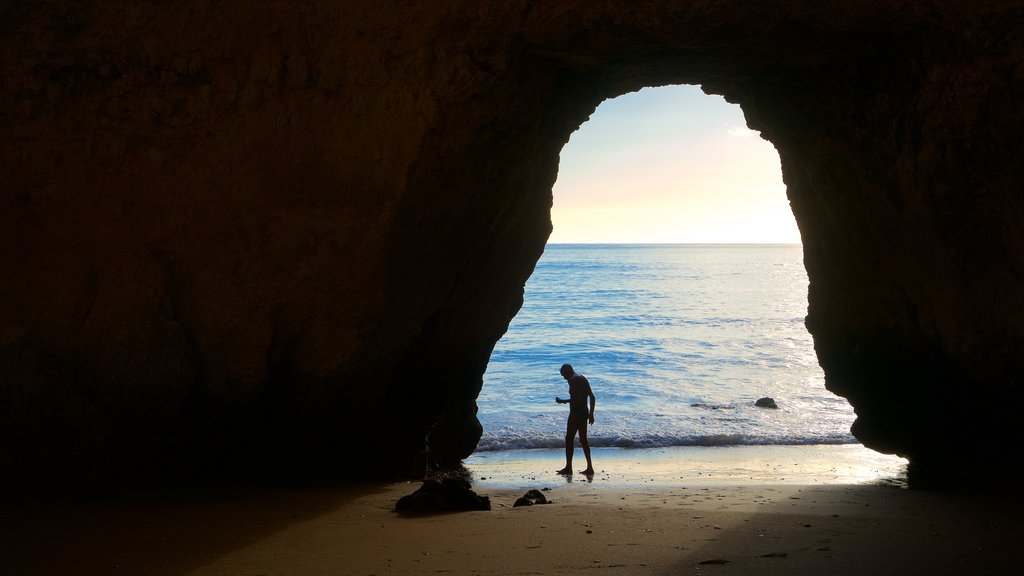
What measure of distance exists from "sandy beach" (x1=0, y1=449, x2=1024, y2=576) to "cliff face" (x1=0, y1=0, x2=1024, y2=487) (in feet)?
2.17

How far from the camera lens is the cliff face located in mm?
5398

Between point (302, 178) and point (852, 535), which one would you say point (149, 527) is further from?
point (852, 535)

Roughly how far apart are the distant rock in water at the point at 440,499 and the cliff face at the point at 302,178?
0.97 metres

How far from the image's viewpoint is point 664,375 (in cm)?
1675

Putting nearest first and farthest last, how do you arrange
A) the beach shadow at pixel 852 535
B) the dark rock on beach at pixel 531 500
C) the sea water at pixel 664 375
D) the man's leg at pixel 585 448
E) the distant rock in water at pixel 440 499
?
the beach shadow at pixel 852 535
the distant rock in water at pixel 440 499
the dark rock on beach at pixel 531 500
the man's leg at pixel 585 448
the sea water at pixel 664 375

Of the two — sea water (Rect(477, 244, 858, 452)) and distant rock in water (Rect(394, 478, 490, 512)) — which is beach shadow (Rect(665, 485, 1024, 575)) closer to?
distant rock in water (Rect(394, 478, 490, 512))

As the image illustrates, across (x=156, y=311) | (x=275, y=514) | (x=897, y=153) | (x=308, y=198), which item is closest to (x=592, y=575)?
(x=275, y=514)

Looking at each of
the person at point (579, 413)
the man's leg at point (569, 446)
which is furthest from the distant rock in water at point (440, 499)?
the person at point (579, 413)

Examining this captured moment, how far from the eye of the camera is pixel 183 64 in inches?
216

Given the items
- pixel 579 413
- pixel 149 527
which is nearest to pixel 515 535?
pixel 149 527

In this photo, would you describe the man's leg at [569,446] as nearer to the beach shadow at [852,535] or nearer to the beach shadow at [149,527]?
the beach shadow at [852,535]

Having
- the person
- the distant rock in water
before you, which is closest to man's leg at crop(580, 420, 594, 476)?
the person

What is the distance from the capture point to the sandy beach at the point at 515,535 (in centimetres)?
395

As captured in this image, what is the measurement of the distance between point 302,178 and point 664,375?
12.3 m
